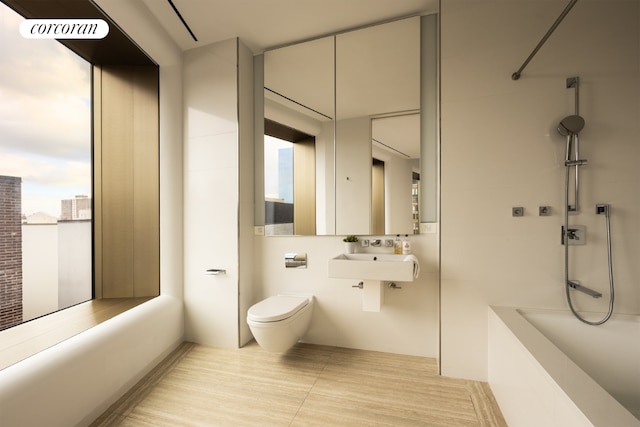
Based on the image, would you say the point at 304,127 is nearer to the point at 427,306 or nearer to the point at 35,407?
the point at 427,306

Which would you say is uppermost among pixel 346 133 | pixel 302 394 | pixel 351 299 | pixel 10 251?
pixel 346 133

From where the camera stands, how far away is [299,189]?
2.49 m

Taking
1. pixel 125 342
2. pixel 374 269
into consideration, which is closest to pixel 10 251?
pixel 125 342

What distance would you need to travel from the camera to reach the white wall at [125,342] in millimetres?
1270

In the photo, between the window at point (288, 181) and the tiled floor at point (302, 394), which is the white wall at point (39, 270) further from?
the window at point (288, 181)

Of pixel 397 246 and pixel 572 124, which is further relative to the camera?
pixel 397 246

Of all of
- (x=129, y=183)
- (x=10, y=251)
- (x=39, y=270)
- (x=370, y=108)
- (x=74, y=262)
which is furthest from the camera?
(x=129, y=183)

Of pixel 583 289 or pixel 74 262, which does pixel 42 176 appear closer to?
pixel 74 262

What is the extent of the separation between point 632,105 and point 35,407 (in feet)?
11.5

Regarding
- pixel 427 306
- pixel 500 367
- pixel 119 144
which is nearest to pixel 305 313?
pixel 427 306

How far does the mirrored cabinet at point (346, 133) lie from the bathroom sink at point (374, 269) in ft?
1.22

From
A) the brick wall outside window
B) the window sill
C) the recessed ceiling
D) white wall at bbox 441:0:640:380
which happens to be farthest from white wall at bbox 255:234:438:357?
the recessed ceiling

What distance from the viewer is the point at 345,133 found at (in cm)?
234

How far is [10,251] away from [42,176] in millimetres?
549
